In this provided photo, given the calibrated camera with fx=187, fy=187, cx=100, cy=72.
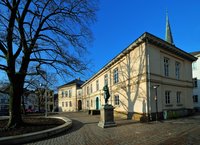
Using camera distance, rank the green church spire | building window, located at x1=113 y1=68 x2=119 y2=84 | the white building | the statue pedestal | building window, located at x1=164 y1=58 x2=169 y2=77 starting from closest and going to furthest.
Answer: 1. the statue pedestal
2. building window, located at x1=164 y1=58 x2=169 y2=77
3. building window, located at x1=113 y1=68 x2=119 y2=84
4. the white building
5. the green church spire

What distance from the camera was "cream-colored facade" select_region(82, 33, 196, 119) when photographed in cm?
1695

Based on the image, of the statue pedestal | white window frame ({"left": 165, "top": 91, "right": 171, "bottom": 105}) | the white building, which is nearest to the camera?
the statue pedestal

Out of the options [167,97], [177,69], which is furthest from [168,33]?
[167,97]

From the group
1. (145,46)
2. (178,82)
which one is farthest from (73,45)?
(178,82)

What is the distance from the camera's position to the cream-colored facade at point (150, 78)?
55.6 feet

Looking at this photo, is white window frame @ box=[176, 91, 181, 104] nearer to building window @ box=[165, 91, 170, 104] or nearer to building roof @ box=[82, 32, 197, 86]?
building window @ box=[165, 91, 170, 104]

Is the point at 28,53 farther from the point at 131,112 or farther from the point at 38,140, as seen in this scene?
the point at 131,112

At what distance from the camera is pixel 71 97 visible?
190ft

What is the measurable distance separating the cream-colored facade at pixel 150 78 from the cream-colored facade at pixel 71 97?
3097 centimetres

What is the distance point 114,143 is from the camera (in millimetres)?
8297

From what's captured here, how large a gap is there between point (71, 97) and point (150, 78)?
144ft

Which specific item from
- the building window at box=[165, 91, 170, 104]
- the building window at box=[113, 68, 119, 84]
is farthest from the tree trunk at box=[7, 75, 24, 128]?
the building window at box=[165, 91, 170, 104]

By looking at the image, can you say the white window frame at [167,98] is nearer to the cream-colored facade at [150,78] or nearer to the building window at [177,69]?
the cream-colored facade at [150,78]

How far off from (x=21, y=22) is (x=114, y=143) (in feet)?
33.3
